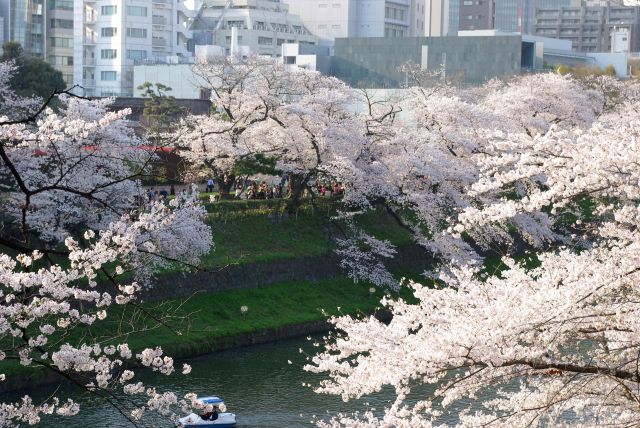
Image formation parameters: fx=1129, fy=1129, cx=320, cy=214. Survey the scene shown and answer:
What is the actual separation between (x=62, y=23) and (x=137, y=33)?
4874 millimetres

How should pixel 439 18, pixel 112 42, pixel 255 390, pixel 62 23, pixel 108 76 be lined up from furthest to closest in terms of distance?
pixel 439 18 → pixel 62 23 → pixel 108 76 → pixel 112 42 → pixel 255 390

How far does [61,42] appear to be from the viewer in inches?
2768

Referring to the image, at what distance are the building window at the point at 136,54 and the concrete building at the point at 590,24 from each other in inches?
2723

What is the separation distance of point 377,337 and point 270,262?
2133 cm

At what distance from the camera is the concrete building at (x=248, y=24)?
80.3 metres

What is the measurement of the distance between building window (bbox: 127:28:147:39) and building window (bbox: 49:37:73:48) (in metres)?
4.30

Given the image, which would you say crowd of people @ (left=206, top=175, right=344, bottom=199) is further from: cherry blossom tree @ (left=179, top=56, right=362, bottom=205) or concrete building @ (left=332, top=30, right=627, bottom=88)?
concrete building @ (left=332, top=30, right=627, bottom=88)

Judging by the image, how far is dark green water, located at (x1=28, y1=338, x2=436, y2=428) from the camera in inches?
752

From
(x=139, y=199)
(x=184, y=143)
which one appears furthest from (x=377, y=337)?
(x=184, y=143)

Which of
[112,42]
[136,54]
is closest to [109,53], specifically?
[112,42]

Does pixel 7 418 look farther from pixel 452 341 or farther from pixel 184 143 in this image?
pixel 184 143

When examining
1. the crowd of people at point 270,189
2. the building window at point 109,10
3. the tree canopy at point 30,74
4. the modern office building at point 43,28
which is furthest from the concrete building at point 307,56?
the crowd of people at point 270,189

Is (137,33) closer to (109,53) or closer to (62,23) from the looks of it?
(109,53)

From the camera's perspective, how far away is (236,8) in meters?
81.9
